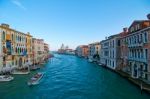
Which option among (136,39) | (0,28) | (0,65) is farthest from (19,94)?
(136,39)

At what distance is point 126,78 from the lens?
128 feet

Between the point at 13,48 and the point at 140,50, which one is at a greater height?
the point at 13,48

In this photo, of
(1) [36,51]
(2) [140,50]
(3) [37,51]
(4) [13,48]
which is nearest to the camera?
(2) [140,50]

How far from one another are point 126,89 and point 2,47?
30984 mm

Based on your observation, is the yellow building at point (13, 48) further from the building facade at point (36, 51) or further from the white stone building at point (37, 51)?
the white stone building at point (37, 51)

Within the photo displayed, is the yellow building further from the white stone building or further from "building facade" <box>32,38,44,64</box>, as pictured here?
the white stone building

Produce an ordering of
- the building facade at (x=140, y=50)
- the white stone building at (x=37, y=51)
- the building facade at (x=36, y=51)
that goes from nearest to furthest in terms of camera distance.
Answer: the building facade at (x=140, y=50) → the building facade at (x=36, y=51) → the white stone building at (x=37, y=51)

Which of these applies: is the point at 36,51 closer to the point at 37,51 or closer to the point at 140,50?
the point at 37,51

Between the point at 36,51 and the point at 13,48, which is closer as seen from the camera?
the point at 13,48

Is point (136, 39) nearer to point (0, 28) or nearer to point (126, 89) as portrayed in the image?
point (126, 89)

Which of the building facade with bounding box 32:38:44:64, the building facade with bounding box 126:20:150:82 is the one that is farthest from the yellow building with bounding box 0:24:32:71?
the building facade with bounding box 126:20:150:82

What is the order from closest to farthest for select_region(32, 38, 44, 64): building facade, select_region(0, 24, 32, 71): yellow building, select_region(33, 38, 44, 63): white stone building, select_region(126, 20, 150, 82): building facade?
1. select_region(126, 20, 150, 82): building facade
2. select_region(0, 24, 32, 71): yellow building
3. select_region(32, 38, 44, 64): building facade
4. select_region(33, 38, 44, 63): white stone building

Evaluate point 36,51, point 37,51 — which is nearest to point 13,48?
point 36,51

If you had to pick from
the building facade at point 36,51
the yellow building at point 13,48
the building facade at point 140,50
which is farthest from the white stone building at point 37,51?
the building facade at point 140,50
